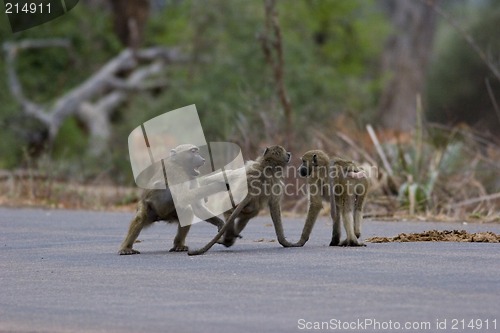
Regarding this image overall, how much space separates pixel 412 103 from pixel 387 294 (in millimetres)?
32263

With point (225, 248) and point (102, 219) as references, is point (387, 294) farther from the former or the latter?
point (102, 219)

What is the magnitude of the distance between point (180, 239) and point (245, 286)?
8.78 feet

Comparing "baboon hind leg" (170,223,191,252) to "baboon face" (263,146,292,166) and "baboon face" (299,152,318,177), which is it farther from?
"baboon face" (299,152,318,177)

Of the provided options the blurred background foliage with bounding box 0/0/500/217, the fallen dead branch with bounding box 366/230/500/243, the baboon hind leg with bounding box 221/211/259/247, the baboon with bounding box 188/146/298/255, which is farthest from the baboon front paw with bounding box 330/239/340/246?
the blurred background foliage with bounding box 0/0/500/217

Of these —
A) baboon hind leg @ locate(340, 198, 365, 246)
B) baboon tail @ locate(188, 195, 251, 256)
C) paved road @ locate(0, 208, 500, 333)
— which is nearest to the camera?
paved road @ locate(0, 208, 500, 333)

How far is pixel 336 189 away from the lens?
11039mm

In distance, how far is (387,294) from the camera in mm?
7973

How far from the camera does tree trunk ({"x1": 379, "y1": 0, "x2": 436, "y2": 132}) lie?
129 feet

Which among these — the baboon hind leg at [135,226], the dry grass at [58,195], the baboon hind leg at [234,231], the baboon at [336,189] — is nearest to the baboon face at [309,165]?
the baboon at [336,189]

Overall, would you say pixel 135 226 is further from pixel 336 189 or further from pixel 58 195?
pixel 58 195

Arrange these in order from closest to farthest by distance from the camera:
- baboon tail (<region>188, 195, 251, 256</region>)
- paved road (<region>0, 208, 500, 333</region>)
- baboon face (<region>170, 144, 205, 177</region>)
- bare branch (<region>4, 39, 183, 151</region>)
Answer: paved road (<region>0, 208, 500, 333</region>)
baboon tail (<region>188, 195, 251, 256</region>)
baboon face (<region>170, 144, 205, 177</region>)
bare branch (<region>4, 39, 183, 151</region>)

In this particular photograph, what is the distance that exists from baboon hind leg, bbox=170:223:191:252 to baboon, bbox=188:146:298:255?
386 millimetres

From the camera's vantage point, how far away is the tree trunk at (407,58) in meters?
39.4

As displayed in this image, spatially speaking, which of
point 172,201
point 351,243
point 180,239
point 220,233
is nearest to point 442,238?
point 351,243
